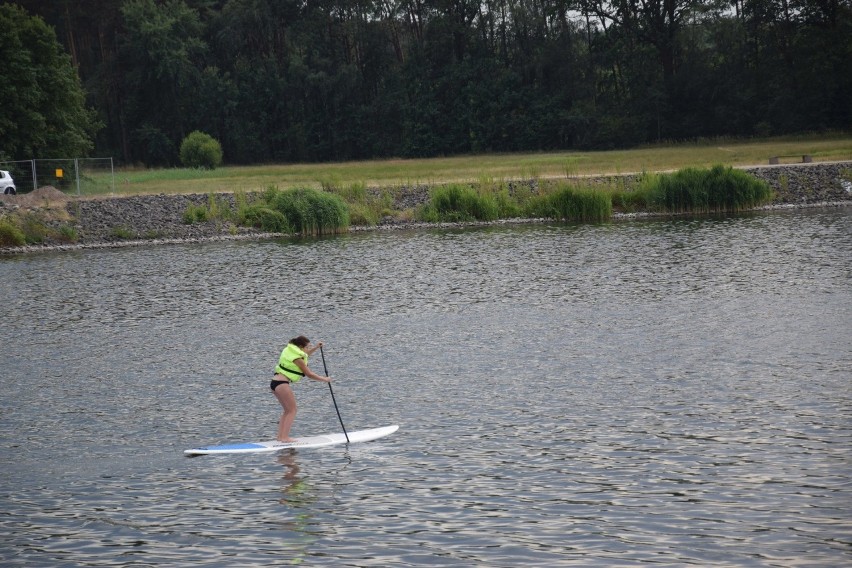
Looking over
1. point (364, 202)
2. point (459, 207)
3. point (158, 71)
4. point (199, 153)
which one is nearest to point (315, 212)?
point (364, 202)

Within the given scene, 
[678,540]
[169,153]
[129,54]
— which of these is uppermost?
[129,54]

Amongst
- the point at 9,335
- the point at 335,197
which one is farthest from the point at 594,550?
the point at 335,197

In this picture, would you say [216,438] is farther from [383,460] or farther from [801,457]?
[801,457]

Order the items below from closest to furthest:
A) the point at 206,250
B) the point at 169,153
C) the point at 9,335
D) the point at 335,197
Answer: the point at 9,335
the point at 206,250
the point at 335,197
the point at 169,153

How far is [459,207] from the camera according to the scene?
60.2m

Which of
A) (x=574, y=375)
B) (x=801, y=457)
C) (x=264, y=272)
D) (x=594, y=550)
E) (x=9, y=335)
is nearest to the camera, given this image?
(x=594, y=550)

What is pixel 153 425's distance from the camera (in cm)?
1973

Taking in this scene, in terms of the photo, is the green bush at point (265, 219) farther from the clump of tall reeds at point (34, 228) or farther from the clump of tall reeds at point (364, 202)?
the clump of tall reeds at point (34, 228)

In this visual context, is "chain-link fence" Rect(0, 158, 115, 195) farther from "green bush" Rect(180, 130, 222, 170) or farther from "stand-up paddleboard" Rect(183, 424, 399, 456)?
"stand-up paddleboard" Rect(183, 424, 399, 456)

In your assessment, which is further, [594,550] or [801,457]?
[801,457]

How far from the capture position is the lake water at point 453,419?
13.7m

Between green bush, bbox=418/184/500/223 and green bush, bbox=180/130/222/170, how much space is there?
42.9 m

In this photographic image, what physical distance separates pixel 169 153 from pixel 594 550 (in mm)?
110141

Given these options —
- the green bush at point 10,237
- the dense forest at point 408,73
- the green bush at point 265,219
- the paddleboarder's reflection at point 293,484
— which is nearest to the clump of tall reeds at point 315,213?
the green bush at point 265,219
